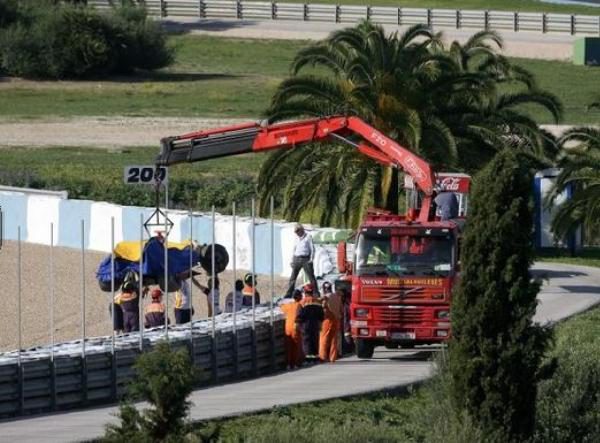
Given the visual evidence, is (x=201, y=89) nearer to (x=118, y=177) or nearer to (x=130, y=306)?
(x=118, y=177)

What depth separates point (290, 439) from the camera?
19.0m

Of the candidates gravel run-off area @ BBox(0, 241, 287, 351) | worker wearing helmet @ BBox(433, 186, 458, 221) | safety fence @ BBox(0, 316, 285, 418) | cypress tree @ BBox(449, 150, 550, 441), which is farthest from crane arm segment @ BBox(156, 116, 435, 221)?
cypress tree @ BBox(449, 150, 550, 441)

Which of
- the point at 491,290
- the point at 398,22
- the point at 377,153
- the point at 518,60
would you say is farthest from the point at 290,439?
the point at 398,22

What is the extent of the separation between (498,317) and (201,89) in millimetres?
57013

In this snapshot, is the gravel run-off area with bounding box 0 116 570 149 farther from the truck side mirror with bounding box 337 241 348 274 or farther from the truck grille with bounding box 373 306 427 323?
the truck grille with bounding box 373 306 427 323

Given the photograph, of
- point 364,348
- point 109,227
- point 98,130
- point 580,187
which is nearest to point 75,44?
point 98,130

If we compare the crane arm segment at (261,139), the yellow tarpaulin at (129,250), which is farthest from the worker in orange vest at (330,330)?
the crane arm segment at (261,139)

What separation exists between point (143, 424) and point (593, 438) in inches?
318

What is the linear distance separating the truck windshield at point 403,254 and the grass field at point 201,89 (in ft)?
127

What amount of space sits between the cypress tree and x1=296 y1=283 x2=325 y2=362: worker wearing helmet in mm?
7839

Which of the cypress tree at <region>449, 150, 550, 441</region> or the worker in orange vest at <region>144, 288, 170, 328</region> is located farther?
the worker in orange vest at <region>144, 288, 170, 328</region>

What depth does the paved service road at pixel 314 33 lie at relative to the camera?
87812 millimetres

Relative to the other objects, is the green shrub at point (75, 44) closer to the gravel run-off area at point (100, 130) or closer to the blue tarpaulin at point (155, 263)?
the gravel run-off area at point (100, 130)

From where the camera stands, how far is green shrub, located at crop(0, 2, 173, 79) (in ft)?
259
